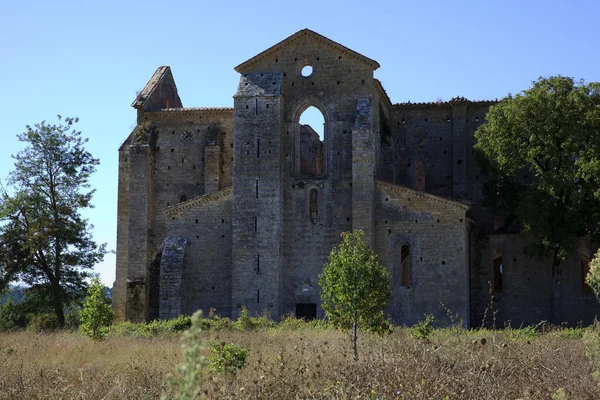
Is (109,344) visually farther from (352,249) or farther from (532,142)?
(532,142)

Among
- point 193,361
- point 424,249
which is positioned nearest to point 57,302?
point 424,249

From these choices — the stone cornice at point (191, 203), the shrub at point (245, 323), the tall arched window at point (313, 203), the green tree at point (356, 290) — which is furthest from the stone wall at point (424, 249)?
the green tree at point (356, 290)

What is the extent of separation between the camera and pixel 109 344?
20453mm

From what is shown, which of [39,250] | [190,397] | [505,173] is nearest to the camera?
[190,397]

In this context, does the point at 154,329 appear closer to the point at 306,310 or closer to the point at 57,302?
the point at 306,310

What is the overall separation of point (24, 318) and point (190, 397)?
33490 millimetres

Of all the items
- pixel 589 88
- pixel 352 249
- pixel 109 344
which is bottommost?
pixel 109 344

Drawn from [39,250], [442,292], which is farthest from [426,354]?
[39,250]

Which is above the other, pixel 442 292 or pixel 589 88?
pixel 589 88

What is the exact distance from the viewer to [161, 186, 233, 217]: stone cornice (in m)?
32.4

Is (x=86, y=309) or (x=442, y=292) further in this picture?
(x=442, y=292)

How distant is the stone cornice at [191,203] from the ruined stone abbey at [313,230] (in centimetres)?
5

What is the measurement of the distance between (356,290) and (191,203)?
15.2 metres

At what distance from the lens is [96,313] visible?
21.5m
